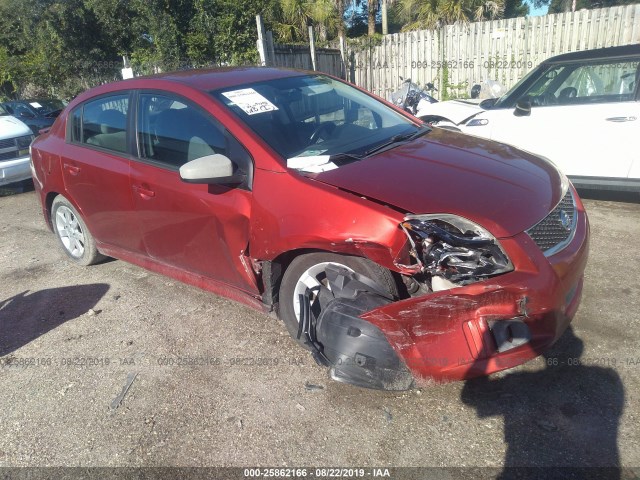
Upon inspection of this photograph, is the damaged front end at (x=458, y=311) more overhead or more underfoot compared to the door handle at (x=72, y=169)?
more underfoot

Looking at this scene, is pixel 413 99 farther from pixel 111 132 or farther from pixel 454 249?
pixel 454 249

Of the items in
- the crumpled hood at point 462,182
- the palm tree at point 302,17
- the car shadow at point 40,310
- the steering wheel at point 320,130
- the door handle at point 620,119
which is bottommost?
the car shadow at point 40,310

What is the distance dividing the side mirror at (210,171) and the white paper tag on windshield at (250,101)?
0.45 m

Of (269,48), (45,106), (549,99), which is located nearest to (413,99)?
(549,99)

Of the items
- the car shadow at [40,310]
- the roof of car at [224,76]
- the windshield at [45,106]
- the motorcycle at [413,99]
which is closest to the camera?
the roof of car at [224,76]

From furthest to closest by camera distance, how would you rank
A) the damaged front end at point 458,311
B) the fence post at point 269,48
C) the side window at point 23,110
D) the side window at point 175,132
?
1. the side window at point 23,110
2. the fence post at point 269,48
3. the side window at point 175,132
4. the damaged front end at point 458,311

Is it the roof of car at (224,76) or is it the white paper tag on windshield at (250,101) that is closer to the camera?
the white paper tag on windshield at (250,101)

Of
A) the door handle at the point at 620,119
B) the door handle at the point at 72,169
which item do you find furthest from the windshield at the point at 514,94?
the door handle at the point at 72,169

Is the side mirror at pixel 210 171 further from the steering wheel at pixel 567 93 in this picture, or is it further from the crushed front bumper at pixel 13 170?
the crushed front bumper at pixel 13 170

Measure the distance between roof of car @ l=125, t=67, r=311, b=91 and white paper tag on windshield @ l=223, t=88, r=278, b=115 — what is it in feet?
0.46

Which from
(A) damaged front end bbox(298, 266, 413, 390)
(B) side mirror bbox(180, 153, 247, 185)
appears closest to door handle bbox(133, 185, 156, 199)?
(B) side mirror bbox(180, 153, 247, 185)

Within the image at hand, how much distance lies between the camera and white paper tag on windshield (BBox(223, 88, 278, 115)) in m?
3.49

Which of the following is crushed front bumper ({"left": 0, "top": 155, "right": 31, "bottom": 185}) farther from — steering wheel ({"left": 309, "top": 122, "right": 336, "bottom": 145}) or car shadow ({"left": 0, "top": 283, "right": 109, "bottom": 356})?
steering wheel ({"left": 309, "top": 122, "right": 336, "bottom": 145})

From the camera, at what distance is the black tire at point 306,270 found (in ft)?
9.34
